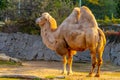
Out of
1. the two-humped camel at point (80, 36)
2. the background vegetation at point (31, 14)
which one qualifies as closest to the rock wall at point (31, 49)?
the background vegetation at point (31, 14)

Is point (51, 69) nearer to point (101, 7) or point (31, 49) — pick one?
point (31, 49)

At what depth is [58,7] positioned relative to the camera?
2419cm

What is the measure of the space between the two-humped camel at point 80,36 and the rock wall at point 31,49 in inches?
235

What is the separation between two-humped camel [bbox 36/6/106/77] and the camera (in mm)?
13641

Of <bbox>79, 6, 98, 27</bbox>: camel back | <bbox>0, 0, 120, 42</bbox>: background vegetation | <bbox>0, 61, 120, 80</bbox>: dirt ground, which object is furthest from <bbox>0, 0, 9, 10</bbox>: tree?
<bbox>79, 6, 98, 27</bbox>: camel back

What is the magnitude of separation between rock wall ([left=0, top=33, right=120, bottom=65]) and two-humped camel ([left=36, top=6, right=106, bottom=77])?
597cm

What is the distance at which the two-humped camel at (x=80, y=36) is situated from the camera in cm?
1364

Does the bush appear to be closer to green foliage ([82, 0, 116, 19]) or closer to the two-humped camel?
the two-humped camel

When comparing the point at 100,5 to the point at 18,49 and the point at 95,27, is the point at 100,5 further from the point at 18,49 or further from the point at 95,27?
the point at 95,27

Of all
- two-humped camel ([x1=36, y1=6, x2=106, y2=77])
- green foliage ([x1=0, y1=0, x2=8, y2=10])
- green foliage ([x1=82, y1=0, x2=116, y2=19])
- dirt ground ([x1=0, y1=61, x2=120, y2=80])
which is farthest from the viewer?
green foliage ([x1=82, y1=0, x2=116, y2=19])

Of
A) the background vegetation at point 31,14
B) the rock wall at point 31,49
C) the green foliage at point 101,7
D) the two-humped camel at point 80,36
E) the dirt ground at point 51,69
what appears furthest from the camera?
the green foliage at point 101,7

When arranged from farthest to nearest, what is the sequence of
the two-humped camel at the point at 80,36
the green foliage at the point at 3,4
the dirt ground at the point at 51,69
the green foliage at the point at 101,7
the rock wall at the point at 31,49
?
the green foliage at the point at 101,7
the green foliage at the point at 3,4
the rock wall at the point at 31,49
the dirt ground at the point at 51,69
the two-humped camel at the point at 80,36

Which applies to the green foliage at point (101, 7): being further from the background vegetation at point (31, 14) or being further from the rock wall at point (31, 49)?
the rock wall at point (31, 49)

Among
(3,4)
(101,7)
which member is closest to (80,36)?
(3,4)
